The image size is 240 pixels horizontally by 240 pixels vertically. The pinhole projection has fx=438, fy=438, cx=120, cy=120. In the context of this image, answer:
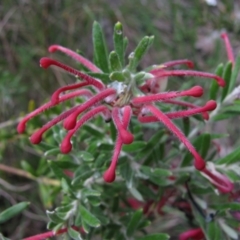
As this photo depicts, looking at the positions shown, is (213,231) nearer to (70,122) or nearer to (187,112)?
(187,112)

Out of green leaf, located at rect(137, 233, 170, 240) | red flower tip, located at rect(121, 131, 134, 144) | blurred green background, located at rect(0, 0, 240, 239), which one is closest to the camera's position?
red flower tip, located at rect(121, 131, 134, 144)

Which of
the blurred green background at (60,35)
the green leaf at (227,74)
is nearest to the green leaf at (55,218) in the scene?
the green leaf at (227,74)

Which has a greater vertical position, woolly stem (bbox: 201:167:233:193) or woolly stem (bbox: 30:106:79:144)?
woolly stem (bbox: 30:106:79:144)

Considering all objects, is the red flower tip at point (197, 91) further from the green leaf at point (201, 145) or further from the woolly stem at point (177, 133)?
the green leaf at point (201, 145)

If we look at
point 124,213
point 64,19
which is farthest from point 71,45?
point 124,213

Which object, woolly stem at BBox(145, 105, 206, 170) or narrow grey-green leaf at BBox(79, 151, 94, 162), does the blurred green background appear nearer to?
narrow grey-green leaf at BBox(79, 151, 94, 162)

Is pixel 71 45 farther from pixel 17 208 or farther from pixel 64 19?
pixel 17 208

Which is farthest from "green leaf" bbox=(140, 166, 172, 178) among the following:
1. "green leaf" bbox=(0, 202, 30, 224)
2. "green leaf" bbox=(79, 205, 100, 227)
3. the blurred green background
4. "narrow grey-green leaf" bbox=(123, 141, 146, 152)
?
the blurred green background
